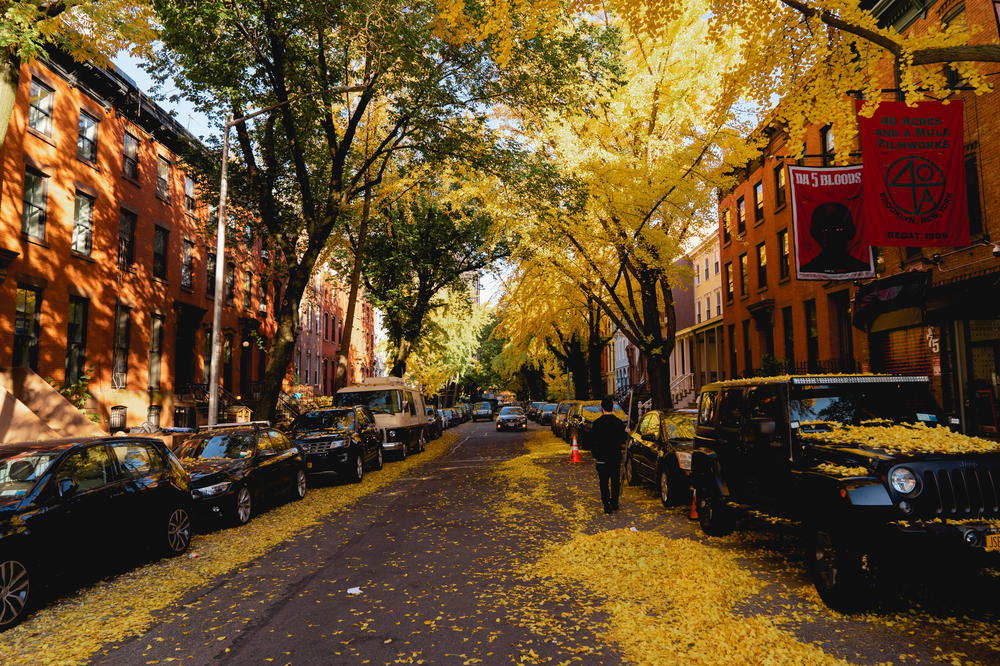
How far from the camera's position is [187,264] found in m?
26.4

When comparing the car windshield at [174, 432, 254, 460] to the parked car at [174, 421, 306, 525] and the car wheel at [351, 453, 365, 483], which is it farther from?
the car wheel at [351, 453, 365, 483]

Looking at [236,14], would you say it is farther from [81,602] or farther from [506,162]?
[81,602]

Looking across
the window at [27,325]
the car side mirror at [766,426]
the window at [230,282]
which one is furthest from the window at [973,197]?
the window at [230,282]

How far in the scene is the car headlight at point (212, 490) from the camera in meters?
9.80

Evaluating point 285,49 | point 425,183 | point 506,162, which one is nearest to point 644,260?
point 506,162

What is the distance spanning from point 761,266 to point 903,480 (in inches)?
1005

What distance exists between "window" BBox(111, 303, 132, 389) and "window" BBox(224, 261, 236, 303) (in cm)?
773

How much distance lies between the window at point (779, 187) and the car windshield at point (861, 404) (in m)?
21.1

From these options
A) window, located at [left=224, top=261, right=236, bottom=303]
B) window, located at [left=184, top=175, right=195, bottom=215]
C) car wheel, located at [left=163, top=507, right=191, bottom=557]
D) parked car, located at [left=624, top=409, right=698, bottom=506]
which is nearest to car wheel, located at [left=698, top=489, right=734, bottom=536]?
parked car, located at [left=624, top=409, right=698, bottom=506]

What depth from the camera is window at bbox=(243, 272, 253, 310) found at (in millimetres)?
31609

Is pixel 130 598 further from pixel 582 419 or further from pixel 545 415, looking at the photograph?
pixel 545 415

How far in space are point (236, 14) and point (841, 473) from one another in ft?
45.8

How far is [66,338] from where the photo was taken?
61.2ft

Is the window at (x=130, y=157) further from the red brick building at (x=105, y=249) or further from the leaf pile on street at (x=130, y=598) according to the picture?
the leaf pile on street at (x=130, y=598)
